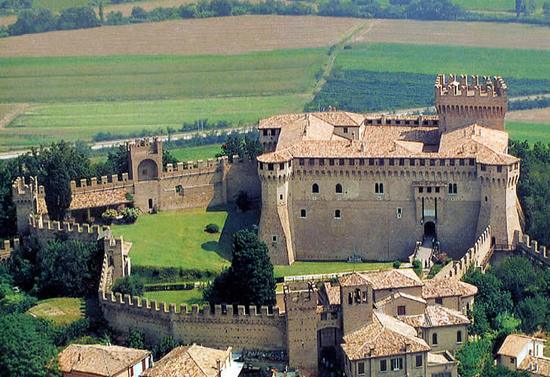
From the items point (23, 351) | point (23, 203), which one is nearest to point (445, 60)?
point (23, 203)

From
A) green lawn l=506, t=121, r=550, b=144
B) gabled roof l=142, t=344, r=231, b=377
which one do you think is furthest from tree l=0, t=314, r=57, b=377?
green lawn l=506, t=121, r=550, b=144

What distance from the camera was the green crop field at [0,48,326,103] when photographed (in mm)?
154500

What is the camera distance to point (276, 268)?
3605 inches

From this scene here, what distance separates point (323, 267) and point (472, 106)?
1308 centimetres

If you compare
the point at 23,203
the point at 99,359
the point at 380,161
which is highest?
the point at 380,161

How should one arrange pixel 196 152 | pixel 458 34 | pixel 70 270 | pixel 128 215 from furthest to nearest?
pixel 458 34 → pixel 196 152 → pixel 128 215 → pixel 70 270

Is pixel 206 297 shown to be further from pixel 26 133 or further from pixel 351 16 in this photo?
pixel 351 16

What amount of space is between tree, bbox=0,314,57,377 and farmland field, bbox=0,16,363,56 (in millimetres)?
83335

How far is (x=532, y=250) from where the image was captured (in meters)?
90.6

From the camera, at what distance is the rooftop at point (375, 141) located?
9175 centimetres

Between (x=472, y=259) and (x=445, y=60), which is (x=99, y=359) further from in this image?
(x=445, y=60)

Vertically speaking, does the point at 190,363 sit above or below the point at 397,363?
above

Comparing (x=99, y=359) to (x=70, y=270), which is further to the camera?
(x=70, y=270)

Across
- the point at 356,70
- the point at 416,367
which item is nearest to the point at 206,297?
the point at 416,367
